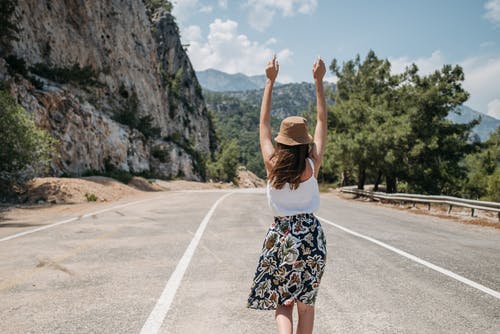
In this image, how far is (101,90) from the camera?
41750 millimetres

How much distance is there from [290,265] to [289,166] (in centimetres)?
73

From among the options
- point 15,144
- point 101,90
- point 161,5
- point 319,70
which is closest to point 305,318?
point 319,70

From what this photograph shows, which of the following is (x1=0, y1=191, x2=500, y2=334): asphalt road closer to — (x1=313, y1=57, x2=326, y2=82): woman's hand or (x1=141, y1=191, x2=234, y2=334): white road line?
(x1=141, y1=191, x2=234, y2=334): white road line

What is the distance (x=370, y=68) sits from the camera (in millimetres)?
40406

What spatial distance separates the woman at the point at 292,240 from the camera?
2.86 meters

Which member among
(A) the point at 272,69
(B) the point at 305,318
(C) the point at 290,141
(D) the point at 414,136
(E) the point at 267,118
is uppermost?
(D) the point at 414,136

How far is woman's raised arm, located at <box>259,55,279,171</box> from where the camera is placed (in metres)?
3.07

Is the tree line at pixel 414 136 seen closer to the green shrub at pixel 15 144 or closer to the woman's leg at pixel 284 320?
the green shrub at pixel 15 144

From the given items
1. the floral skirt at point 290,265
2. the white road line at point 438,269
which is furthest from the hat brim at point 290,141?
the white road line at point 438,269

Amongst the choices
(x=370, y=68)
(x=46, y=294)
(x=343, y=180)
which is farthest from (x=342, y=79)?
(x=46, y=294)

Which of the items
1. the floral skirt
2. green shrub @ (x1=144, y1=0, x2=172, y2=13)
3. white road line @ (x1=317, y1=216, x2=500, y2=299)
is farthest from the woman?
green shrub @ (x1=144, y1=0, x2=172, y2=13)

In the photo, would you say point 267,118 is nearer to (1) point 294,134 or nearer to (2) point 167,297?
(1) point 294,134

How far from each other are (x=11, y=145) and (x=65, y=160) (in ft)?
35.5

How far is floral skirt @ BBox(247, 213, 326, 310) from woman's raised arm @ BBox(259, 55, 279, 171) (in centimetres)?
52
